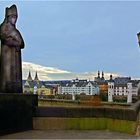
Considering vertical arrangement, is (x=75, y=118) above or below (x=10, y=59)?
below

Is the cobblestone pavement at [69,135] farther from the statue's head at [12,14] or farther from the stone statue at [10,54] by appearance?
the statue's head at [12,14]

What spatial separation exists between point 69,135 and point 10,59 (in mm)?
2617

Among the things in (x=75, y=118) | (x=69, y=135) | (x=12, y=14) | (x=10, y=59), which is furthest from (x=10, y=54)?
(x=69, y=135)

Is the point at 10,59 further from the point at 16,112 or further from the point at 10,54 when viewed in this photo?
the point at 16,112

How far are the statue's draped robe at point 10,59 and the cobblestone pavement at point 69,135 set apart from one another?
127 centimetres

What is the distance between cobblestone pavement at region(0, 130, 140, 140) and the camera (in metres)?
7.70

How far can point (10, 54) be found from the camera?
30.2 feet

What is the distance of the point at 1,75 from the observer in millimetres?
9086

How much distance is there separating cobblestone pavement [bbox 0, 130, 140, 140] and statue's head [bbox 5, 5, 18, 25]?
118 inches

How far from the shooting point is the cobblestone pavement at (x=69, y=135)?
7695mm

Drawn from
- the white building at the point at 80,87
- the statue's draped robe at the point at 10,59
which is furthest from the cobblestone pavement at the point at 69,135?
the white building at the point at 80,87

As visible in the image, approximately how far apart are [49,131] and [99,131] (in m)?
1.24

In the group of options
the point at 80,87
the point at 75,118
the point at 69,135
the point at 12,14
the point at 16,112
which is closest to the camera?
the point at 69,135

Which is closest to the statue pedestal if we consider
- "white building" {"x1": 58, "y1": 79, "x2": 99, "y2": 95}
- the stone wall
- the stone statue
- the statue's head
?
the stone wall
